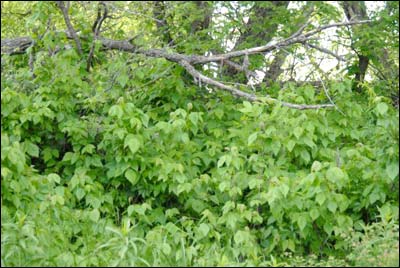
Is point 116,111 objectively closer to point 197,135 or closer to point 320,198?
point 197,135

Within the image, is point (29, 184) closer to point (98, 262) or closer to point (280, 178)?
point (98, 262)

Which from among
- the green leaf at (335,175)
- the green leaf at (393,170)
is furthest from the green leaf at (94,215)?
the green leaf at (393,170)

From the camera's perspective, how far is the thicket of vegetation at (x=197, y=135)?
18.4 feet

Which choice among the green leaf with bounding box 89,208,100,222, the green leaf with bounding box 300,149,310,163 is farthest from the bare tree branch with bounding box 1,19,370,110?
the green leaf with bounding box 89,208,100,222

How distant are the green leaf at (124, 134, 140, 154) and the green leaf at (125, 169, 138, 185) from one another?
241 millimetres

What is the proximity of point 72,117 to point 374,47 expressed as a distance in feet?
9.79

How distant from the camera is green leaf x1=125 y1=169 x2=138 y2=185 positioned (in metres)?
6.51

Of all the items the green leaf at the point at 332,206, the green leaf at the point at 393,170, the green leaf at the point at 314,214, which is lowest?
the green leaf at the point at 314,214

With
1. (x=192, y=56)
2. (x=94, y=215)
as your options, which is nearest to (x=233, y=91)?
(x=192, y=56)

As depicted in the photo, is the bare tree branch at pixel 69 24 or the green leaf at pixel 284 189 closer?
the green leaf at pixel 284 189

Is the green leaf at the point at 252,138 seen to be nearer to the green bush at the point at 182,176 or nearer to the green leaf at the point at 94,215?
the green bush at the point at 182,176

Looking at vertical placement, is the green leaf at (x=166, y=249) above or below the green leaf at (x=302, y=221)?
below

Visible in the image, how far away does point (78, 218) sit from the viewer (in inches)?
239

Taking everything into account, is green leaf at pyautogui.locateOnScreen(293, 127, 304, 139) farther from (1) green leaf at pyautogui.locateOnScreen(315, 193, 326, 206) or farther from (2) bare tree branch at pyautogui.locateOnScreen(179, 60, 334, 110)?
(1) green leaf at pyautogui.locateOnScreen(315, 193, 326, 206)
